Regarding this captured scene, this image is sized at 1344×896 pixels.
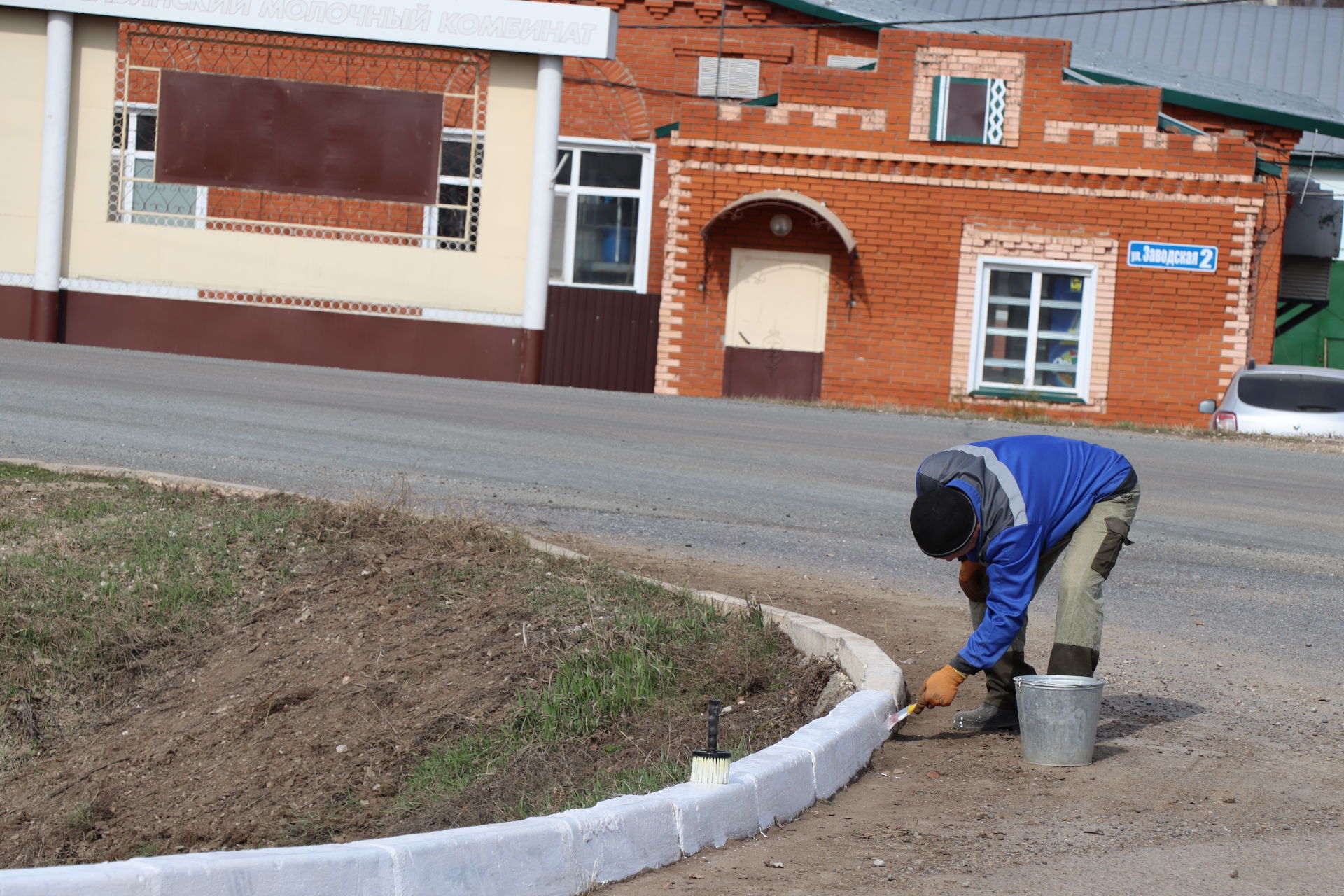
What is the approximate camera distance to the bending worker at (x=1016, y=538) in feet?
16.6

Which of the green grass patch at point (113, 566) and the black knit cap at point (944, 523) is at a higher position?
the black knit cap at point (944, 523)

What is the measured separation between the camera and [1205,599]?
333 inches

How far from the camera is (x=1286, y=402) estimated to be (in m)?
17.8

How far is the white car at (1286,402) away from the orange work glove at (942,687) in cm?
1400

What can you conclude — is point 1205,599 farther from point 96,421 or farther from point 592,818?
point 96,421

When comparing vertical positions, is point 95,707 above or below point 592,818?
below

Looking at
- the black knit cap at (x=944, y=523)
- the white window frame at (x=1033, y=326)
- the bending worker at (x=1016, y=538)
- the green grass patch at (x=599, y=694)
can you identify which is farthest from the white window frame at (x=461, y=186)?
the black knit cap at (x=944, y=523)

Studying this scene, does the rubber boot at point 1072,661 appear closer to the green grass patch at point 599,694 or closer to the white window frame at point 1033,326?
the green grass patch at point 599,694

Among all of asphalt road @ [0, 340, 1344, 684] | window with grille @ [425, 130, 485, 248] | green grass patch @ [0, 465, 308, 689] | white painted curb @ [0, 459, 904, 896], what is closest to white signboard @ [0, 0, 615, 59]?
window with grille @ [425, 130, 485, 248]

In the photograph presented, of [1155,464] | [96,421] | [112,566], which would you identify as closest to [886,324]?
[1155,464]

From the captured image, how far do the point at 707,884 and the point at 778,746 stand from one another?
2.77 ft

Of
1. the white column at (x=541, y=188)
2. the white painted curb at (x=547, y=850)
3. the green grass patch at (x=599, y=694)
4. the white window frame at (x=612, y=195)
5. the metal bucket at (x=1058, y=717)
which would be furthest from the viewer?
the white window frame at (x=612, y=195)

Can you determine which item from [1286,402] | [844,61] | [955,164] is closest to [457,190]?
[844,61]

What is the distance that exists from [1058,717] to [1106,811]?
1.55ft
